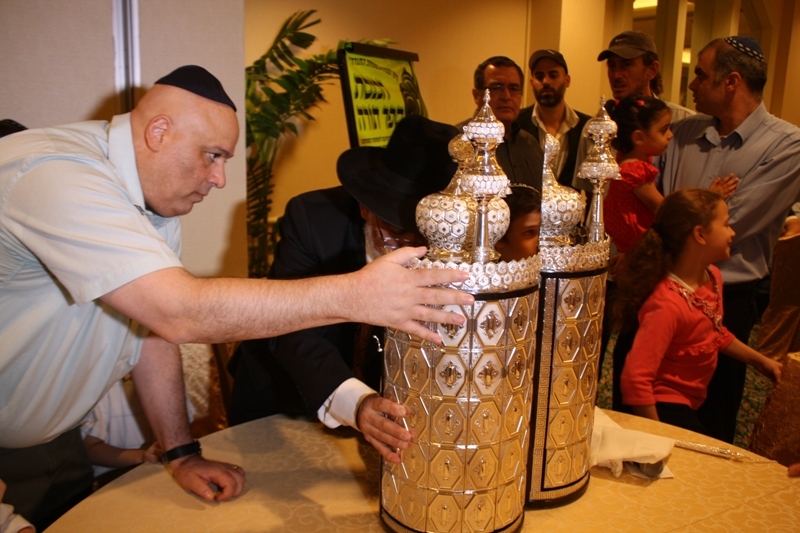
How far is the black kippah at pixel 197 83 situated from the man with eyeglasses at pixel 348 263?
33 cm

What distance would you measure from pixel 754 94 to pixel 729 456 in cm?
192

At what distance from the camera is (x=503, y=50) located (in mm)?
6496

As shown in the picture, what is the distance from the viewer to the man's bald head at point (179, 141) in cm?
146

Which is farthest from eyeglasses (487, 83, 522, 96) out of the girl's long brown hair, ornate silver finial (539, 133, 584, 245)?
ornate silver finial (539, 133, 584, 245)

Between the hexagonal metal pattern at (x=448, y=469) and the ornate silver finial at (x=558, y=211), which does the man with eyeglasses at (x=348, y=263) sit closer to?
the hexagonal metal pattern at (x=448, y=469)

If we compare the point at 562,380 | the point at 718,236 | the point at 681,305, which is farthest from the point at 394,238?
the point at 718,236

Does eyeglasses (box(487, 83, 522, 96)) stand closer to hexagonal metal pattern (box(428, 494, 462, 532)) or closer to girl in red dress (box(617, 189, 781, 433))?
girl in red dress (box(617, 189, 781, 433))

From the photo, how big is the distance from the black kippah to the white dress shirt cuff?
0.66 m

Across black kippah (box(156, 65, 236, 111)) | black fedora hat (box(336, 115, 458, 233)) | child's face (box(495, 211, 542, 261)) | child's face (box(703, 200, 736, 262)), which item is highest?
black kippah (box(156, 65, 236, 111))

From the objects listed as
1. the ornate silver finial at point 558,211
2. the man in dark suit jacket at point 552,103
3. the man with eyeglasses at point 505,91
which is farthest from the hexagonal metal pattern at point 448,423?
the man in dark suit jacket at point 552,103

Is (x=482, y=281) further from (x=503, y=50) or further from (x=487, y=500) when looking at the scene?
(x=503, y=50)

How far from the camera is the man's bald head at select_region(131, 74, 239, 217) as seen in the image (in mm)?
1455

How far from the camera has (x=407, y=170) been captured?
1676mm

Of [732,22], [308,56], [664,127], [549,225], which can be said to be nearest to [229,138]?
[549,225]
